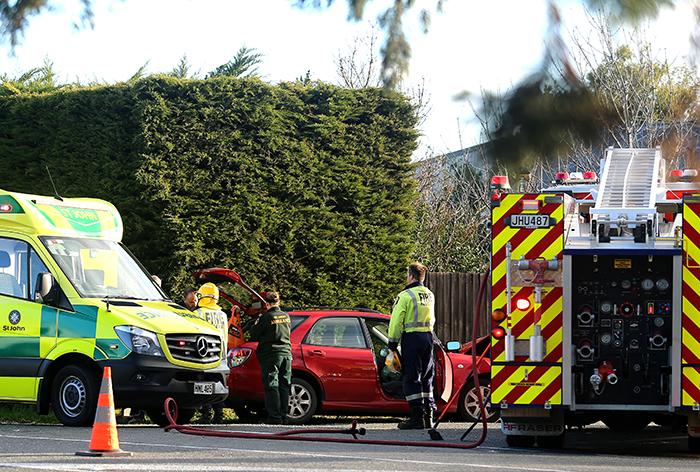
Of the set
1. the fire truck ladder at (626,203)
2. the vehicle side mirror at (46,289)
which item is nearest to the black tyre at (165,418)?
the vehicle side mirror at (46,289)

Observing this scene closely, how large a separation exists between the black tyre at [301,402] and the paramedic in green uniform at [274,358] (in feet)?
0.91

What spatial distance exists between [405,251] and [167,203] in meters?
4.06

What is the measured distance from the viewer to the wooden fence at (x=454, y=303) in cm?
2200

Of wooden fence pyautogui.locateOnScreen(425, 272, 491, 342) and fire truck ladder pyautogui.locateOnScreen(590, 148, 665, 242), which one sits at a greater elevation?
fire truck ladder pyautogui.locateOnScreen(590, 148, 665, 242)

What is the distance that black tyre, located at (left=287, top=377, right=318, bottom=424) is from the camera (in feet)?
51.5

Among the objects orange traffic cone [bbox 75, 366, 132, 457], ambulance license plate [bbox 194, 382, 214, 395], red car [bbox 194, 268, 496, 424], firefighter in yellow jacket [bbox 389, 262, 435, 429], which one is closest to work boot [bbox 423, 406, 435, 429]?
firefighter in yellow jacket [bbox 389, 262, 435, 429]

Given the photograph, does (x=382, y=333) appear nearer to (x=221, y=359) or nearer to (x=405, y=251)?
(x=221, y=359)

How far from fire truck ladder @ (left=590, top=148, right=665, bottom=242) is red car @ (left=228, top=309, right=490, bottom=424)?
13.3 ft

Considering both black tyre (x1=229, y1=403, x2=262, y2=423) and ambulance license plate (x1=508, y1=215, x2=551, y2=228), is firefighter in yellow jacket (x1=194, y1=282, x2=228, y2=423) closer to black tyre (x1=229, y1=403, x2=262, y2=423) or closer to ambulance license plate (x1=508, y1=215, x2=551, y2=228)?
black tyre (x1=229, y1=403, x2=262, y2=423)

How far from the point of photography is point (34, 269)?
14.6 meters

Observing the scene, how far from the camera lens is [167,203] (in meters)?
18.6

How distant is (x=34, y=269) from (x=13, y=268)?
11.4 inches

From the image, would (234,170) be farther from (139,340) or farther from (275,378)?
(139,340)

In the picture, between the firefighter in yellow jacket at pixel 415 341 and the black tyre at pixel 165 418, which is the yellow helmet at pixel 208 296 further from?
the firefighter in yellow jacket at pixel 415 341
